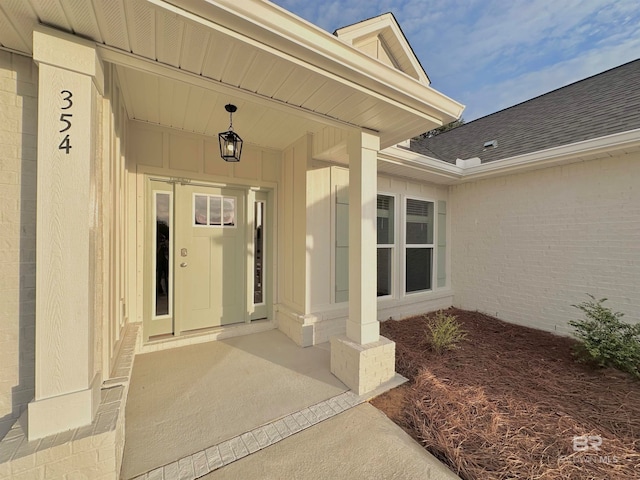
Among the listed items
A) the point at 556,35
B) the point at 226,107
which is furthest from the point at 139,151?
the point at 556,35

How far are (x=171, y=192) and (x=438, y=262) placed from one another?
15.9 feet

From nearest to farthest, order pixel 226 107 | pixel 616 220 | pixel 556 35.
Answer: pixel 226 107 → pixel 616 220 → pixel 556 35

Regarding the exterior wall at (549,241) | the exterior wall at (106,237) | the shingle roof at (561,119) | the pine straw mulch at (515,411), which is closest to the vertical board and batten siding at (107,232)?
the exterior wall at (106,237)

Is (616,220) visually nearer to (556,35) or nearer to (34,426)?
(556,35)

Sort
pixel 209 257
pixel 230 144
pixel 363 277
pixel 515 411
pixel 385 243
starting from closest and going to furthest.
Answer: pixel 515 411, pixel 363 277, pixel 230 144, pixel 209 257, pixel 385 243

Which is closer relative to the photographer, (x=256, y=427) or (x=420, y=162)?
(x=256, y=427)

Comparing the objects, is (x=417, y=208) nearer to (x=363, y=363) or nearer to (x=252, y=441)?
(x=363, y=363)

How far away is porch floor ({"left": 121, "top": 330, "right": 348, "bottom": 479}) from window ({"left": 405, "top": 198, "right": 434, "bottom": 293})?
2361 millimetres

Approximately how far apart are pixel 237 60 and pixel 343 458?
8.68ft

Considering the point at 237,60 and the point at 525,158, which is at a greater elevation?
the point at 525,158

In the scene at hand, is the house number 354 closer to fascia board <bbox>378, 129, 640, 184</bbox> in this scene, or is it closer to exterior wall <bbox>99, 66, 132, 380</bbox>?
exterior wall <bbox>99, 66, 132, 380</bbox>

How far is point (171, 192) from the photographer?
3.21m

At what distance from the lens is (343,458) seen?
5.49 ft

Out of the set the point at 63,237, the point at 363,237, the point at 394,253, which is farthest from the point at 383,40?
the point at 63,237
